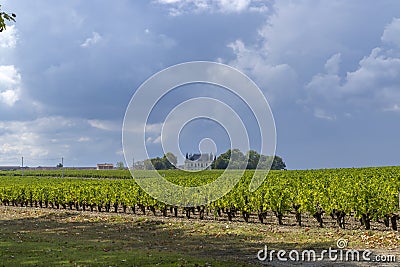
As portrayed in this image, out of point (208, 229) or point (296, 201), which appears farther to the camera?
point (296, 201)

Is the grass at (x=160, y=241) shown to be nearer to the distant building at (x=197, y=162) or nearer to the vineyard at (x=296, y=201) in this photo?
the vineyard at (x=296, y=201)

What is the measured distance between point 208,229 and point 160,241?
2746mm

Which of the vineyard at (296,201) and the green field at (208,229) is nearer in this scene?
the green field at (208,229)

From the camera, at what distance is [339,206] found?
663 inches

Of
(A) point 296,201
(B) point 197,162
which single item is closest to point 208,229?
(A) point 296,201

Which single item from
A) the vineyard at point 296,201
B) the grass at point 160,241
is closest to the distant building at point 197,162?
the vineyard at point 296,201

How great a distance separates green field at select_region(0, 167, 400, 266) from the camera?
1191 cm

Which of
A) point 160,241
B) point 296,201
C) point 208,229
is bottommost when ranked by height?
point 160,241

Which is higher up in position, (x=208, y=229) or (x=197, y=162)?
(x=197, y=162)

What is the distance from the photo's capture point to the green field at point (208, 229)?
39.1 feet

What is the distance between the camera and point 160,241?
15.5m

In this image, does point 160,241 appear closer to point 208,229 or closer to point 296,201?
point 208,229

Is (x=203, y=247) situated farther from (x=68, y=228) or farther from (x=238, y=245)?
(x=68, y=228)

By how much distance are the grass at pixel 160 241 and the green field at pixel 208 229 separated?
2 cm
